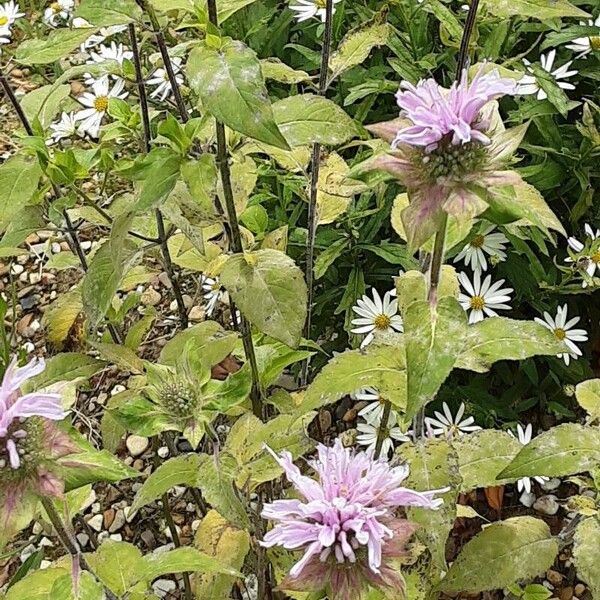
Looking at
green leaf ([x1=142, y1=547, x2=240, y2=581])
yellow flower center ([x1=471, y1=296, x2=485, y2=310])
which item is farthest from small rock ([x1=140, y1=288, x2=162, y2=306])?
green leaf ([x1=142, y1=547, x2=240, y2=581])

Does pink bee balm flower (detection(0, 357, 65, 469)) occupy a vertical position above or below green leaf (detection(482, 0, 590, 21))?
below

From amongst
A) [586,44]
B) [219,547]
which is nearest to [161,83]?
[586,44]

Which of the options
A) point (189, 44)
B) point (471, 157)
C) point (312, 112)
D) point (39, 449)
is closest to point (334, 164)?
point (312, 112)

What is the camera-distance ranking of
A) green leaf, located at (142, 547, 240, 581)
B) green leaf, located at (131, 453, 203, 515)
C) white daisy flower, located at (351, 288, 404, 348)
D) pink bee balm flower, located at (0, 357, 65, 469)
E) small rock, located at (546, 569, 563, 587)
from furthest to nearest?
small rock, located at (546, 569, 563, 587) → white daisy flower, located at (351, 288, 404, 348) → green leaf, located at (131, 453, 203, 515) → green leaf, located at (142, 547, 240, 581) → pink bee balm flower, located at (0, 357, 65, 469)

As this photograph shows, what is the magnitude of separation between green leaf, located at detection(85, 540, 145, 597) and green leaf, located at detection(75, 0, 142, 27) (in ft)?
1.80

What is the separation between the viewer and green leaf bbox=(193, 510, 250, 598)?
3.61ft

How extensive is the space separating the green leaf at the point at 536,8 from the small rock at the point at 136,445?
3.90 ft

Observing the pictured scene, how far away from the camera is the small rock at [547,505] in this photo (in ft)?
5.28

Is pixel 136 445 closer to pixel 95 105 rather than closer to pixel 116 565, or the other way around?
pixel 95 105

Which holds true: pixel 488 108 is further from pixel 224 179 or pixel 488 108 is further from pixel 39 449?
pixel 39 449

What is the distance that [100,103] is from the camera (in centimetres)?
169

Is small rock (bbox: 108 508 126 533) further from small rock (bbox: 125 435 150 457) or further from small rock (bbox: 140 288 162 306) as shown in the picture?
small rock (bbox: 140 288 162 306)

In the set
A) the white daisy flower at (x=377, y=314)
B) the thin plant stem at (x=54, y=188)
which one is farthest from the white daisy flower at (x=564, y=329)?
the thin plant stem at (x=54, y=188)

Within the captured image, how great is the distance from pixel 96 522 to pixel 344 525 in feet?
3.71
